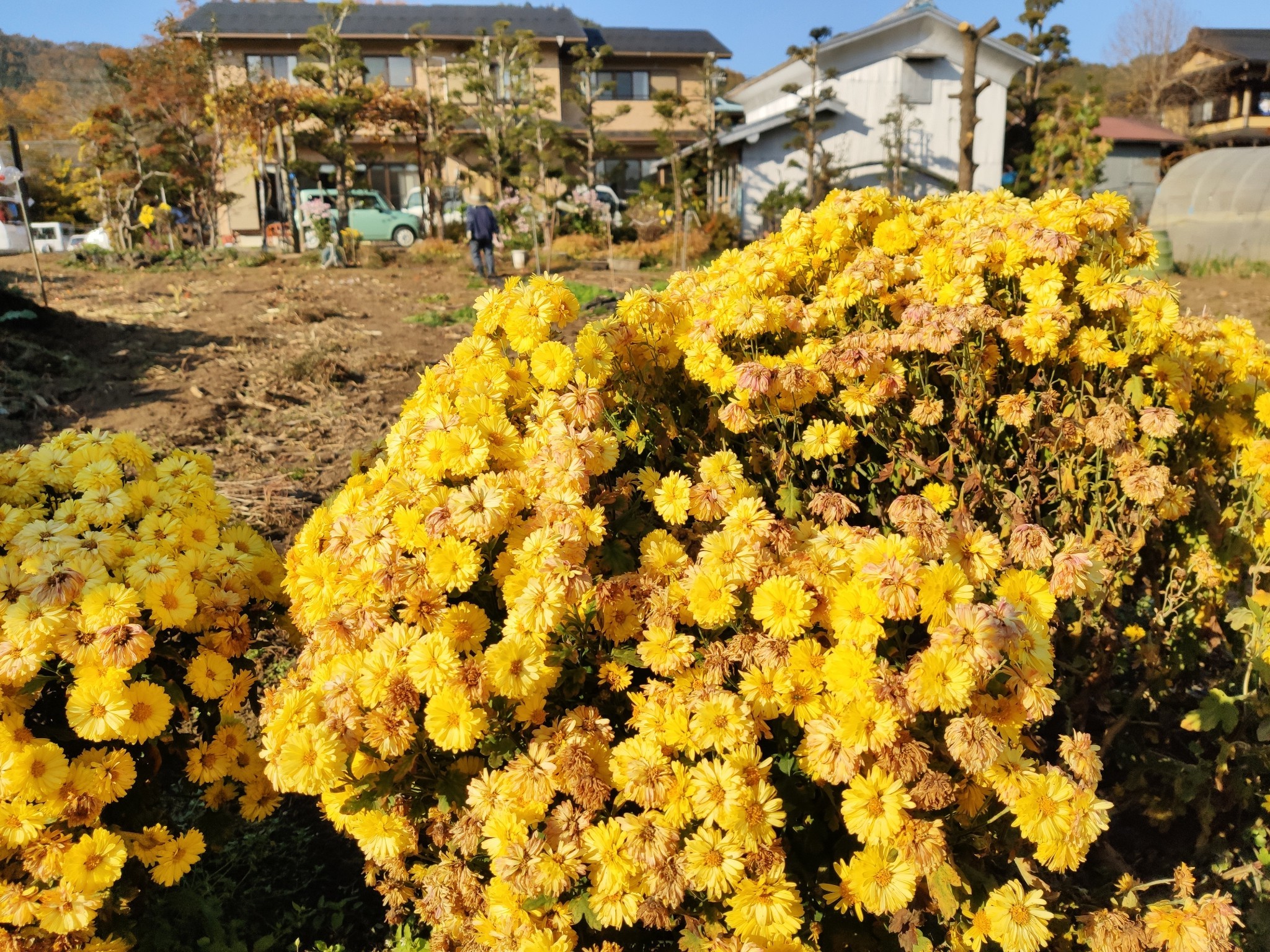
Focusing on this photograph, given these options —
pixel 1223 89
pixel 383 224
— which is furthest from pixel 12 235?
pixel 1223 89

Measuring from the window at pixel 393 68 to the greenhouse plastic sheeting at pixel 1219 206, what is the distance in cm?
2487

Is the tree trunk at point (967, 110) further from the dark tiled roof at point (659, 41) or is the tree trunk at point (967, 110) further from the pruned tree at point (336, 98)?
the dark tiled roof at point (659, 41)

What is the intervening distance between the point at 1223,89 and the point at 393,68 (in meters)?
34.6

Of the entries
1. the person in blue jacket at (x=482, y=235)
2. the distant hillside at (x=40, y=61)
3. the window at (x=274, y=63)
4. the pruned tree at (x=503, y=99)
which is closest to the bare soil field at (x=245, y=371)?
the person in blue jacket at (x=482, y=235)

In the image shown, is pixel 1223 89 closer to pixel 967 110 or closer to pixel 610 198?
pixel 610 198

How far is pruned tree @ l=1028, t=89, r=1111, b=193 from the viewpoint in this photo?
18656 millimetres

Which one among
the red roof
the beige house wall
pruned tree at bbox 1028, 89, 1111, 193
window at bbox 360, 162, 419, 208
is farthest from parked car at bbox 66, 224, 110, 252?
the red roof

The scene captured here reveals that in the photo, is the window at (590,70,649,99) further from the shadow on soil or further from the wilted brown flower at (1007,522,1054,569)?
the wilted brown flower at (1007,522,1054,569)

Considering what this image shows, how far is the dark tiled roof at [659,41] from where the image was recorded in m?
31.7

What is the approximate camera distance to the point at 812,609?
55.2 inches

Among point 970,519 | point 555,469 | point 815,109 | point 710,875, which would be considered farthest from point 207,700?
point 815,109

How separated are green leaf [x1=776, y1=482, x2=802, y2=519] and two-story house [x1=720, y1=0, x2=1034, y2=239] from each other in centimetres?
2119

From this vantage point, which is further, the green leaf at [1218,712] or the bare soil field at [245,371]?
the bare soil field at [245,371]

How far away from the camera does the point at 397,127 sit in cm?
2316
